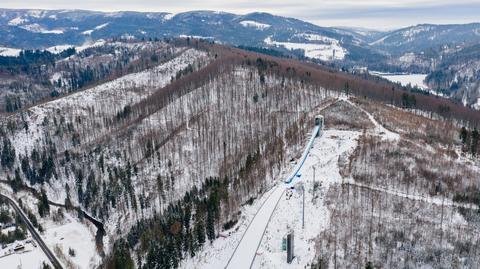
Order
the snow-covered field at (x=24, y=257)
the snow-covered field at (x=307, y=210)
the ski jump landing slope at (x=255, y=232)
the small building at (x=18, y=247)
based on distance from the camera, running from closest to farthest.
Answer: the ski jump landing slope at (x=255, y=232), the snow-covered field at (x=307, y=210), the snow-covered field at (x=24, y=257), the small building at (x=18, y=247)

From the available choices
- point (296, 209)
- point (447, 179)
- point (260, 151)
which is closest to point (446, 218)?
point (447, 179)

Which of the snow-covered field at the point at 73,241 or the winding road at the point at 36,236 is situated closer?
the winding road at the point at 36,236

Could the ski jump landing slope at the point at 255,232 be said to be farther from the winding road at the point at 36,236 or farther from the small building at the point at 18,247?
the small building at the point at 18,247

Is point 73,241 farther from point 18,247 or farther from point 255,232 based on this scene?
point 255,232

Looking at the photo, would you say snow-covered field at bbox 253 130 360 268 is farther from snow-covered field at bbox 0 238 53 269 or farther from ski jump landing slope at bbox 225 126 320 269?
snow-covered field at bbox 0 238 53 269

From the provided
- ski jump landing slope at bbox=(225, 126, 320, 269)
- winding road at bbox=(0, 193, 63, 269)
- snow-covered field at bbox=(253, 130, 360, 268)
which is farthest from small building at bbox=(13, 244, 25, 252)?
snow-covered field at bbox=(253, 130, 360, 268)

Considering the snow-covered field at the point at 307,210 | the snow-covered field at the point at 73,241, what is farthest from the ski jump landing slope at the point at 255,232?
the snow-covered field at the point at 73,241

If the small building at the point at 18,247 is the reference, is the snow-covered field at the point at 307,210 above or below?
above

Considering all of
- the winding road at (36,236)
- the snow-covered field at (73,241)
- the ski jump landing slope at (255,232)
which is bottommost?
the snow-covered field at (73,241)
